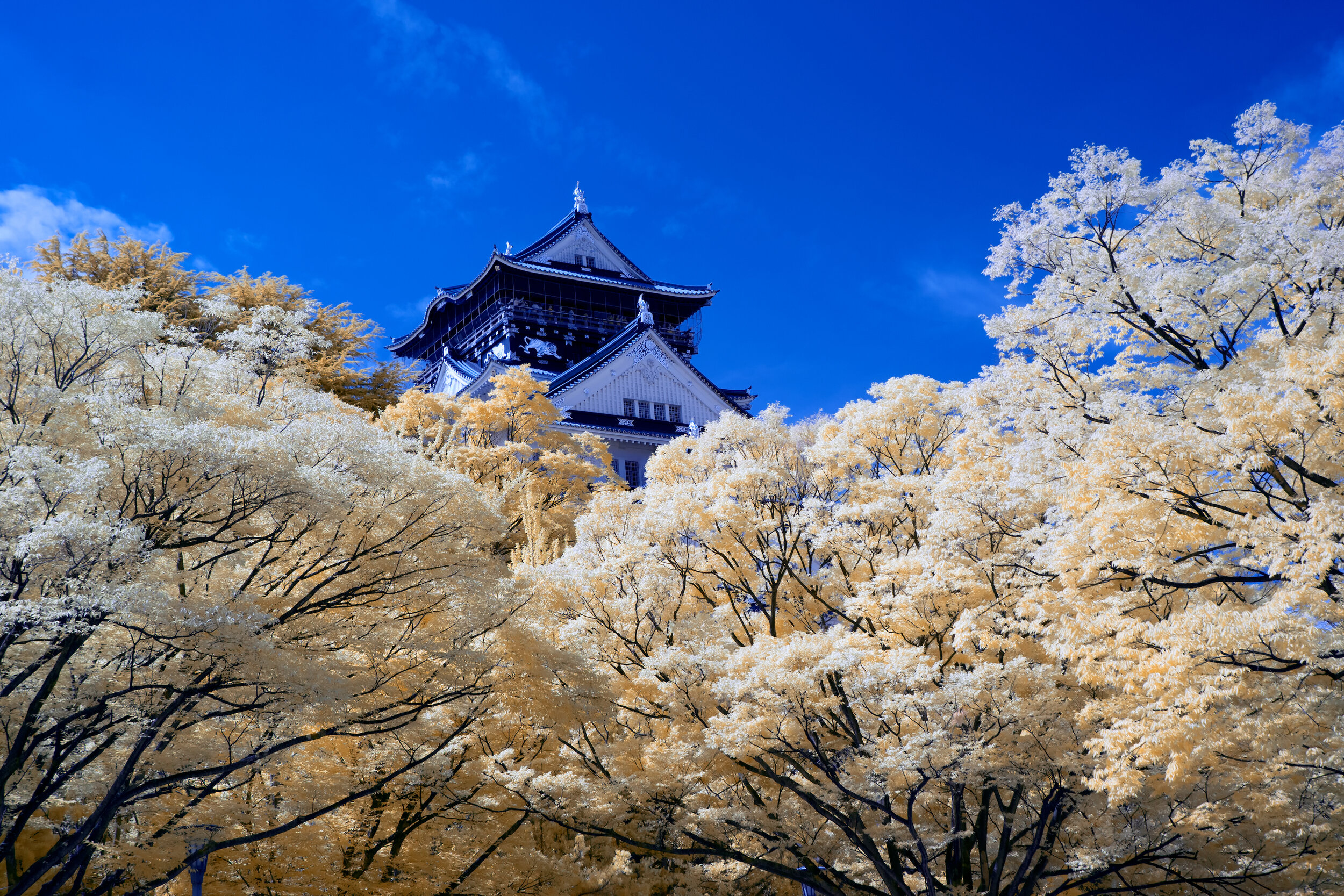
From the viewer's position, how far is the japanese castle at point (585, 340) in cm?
3816

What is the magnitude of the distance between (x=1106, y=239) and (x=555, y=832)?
46.2 ft

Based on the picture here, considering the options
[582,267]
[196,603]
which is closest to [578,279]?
[582,267]

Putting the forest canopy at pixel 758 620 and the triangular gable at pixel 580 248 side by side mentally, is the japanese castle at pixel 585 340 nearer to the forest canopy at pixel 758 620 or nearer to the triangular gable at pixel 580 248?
the triangular gable at pixel 580 248

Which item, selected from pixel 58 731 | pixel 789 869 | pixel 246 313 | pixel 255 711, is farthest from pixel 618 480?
pixel 58 731

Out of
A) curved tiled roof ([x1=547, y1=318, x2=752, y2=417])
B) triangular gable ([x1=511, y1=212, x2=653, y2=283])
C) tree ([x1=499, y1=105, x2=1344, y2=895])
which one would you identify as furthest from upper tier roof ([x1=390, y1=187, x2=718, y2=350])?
tree ([x1=499, y1=105, x2=1344, y2=895])

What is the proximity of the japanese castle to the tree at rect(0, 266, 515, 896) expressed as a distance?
826 inches

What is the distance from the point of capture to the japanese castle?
38.2 metres

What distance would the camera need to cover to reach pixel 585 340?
49.9m

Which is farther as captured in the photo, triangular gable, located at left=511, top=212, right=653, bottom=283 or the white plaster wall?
triangular gable, located at left=511, top=212, right=653, bottom=283

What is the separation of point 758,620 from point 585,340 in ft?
108

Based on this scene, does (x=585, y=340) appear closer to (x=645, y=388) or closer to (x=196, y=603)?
(x=645, y=388)

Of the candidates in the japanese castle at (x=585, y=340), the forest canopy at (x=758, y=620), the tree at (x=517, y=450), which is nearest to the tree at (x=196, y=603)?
the forest canopy at (x=758, y=620)

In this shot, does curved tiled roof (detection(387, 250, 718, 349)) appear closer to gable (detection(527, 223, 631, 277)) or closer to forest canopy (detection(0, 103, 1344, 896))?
gable (detection(527, 223, 631, 277))

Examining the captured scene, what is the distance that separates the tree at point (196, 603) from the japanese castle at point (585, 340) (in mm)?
20978
